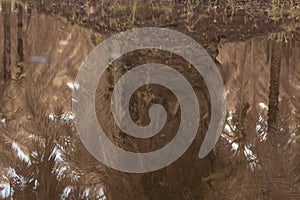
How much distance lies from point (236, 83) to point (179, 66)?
73 millimetres

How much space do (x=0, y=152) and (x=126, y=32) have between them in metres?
0.15

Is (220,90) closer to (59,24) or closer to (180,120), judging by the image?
(180,120)

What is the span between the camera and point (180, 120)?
0.33 metres

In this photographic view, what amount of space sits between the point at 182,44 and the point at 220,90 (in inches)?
2.3

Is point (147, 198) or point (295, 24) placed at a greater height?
point (295, 24)

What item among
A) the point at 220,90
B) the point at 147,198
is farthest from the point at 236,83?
the point at 147,198

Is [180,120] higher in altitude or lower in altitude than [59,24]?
lower

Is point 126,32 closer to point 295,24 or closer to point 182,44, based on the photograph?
point 182,44

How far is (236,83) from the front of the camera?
365mm

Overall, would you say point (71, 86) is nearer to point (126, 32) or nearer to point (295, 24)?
point (126, 32)

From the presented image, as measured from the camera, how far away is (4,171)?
34 cm

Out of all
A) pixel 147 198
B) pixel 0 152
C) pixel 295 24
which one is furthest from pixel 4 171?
pixel 295 24

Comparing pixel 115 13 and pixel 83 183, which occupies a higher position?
pixel 115 13

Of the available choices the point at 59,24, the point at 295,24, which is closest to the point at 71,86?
the point at 59,24
